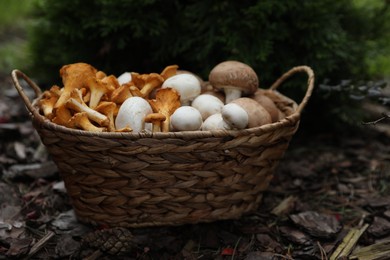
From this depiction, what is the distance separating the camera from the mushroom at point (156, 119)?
188 cm

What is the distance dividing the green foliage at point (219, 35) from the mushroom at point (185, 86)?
55cm

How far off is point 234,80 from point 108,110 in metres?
0.56

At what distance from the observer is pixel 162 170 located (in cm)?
187

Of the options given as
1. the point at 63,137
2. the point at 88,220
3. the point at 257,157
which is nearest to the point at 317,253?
the point at 257,157

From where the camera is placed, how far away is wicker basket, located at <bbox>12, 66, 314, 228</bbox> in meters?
1.80

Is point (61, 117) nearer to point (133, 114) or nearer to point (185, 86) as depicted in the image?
point (133, 114)

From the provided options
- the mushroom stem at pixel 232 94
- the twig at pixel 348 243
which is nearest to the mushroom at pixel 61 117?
the mushroom stem at pixel 232 94

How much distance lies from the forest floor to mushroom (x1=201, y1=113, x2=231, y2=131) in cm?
48

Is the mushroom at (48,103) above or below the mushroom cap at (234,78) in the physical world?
below

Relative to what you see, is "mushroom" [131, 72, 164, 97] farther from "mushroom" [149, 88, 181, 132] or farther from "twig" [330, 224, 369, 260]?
"twig" [330, 224, 369, 260]

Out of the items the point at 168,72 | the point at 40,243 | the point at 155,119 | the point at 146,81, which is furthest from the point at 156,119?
the point at 40,243

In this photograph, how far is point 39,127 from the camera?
1.94 metres

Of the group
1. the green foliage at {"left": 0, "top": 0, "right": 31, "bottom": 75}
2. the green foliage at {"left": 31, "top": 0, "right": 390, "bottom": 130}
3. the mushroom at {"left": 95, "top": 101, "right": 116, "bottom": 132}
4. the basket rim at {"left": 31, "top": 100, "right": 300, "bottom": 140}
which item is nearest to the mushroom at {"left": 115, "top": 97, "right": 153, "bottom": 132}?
the mushroom at {"left": 95, "top": 101, "right": 116, "bottom": 132}

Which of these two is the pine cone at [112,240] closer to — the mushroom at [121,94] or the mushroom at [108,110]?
the mushroom at [108,110]
